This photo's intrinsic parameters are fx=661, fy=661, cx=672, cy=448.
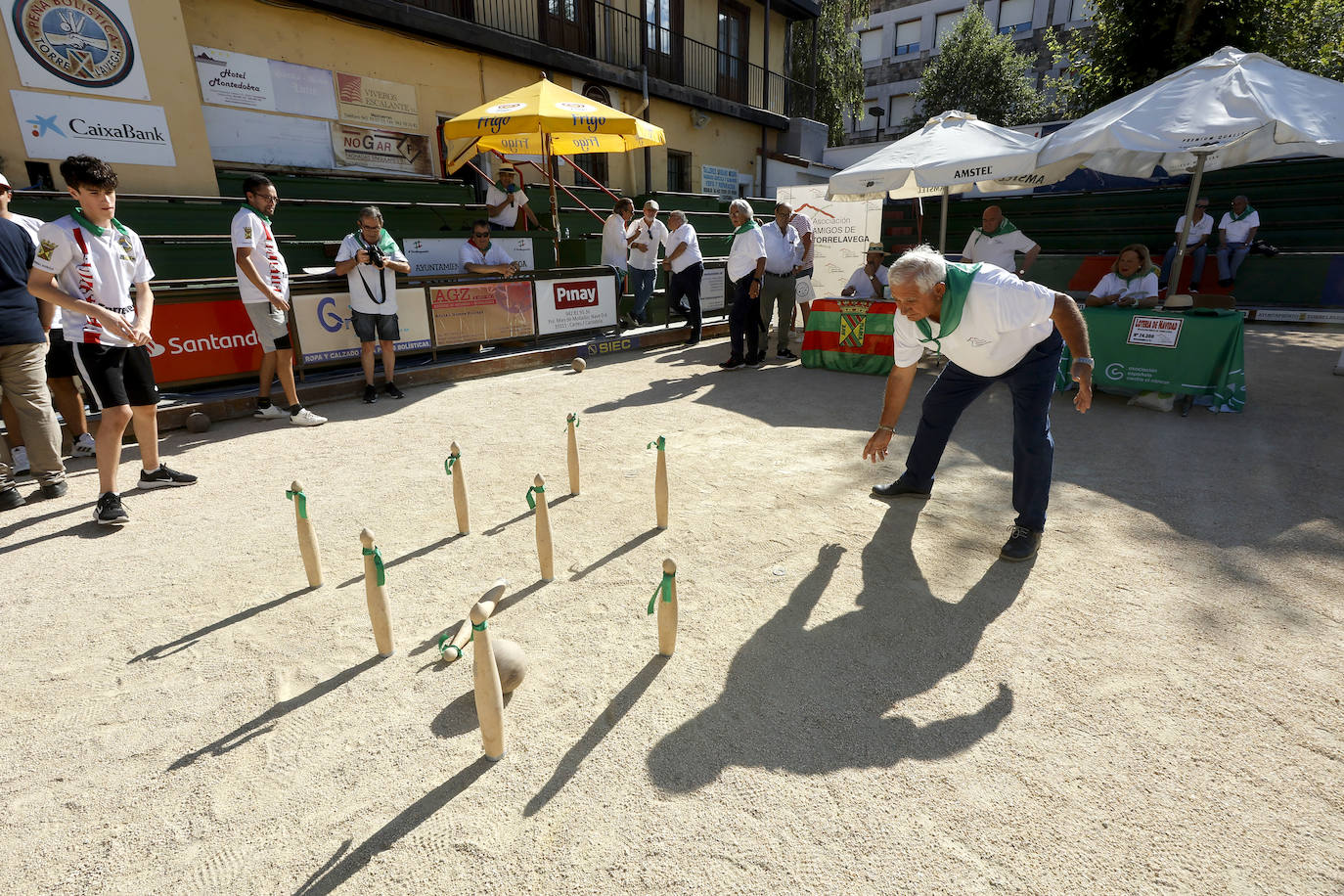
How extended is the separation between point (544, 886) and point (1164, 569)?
3.65m

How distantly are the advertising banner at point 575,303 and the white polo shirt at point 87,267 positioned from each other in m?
5.66

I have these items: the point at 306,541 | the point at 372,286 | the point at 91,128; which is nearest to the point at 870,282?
the point at 372,286

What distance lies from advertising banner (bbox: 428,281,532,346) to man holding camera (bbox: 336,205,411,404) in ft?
3.37

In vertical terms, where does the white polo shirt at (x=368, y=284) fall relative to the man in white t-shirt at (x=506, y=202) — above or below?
below

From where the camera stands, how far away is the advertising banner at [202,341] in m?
6.74

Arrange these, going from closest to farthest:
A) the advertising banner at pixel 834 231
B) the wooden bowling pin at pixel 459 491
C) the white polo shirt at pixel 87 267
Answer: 1. the wooden bowling pin at pixel 459 491
2. the white polo shirt at pixel 87 267
3. the advertising banner at pixel 834 231

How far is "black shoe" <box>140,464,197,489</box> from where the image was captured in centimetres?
499

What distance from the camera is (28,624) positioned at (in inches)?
129

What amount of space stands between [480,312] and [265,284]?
3.18m

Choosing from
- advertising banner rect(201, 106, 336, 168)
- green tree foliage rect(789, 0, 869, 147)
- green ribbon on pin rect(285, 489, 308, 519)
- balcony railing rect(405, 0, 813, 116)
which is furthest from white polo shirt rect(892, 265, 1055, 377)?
green tree foliage rect(789, 0, 869, 147)

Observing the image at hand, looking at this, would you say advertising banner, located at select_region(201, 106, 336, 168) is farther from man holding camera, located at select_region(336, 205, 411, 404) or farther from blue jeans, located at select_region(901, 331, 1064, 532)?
blue jeans, located at select_region(901, 331, 1064, 532)

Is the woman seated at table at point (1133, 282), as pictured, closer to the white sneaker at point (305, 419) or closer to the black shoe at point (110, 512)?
the white sneaker at point (305, 419)

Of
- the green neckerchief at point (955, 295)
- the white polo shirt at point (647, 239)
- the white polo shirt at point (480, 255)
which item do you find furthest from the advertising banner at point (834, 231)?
the green neckerchief at point (955, 295)

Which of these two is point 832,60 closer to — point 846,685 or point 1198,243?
point 1198,243
